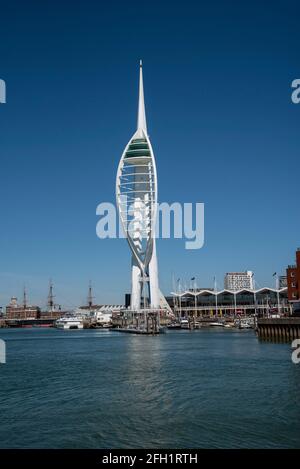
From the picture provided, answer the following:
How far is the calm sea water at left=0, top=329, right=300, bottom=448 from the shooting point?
1530 cm

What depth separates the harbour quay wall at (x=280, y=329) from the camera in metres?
47.5

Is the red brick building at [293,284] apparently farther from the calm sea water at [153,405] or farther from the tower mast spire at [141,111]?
the tower mast spire at [141,111]

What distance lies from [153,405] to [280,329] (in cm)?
3342

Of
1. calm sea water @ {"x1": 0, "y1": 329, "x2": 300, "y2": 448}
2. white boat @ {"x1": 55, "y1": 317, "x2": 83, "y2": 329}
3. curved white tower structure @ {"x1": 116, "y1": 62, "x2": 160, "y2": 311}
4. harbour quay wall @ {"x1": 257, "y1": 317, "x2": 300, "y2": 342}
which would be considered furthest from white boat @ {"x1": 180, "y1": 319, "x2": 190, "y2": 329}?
calm sea water @ {"x1": 0, "y1": 329, "x2": 300, "y2": 448}

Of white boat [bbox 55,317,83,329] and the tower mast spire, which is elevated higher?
the tower mast spire

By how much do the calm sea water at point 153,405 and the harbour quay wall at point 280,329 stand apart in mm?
13581

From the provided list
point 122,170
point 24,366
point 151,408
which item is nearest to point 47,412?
point 151,408

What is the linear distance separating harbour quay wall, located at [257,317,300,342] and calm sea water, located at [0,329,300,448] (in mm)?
→ 13581

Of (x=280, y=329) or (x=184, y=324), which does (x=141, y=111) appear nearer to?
(x=184, y=324)

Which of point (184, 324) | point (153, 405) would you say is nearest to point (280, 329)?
point (153, 405)

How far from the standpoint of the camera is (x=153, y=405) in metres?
20.0

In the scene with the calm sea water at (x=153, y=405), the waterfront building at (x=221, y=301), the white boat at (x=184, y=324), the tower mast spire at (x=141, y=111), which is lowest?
the calm sea water at (x=153, y=405)

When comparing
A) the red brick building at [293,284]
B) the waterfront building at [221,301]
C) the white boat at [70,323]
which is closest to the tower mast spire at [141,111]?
the waterfront building at [221,301]

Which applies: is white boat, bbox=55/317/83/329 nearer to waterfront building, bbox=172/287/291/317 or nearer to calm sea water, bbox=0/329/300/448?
waterfront building, bbox=172/287/291/317
